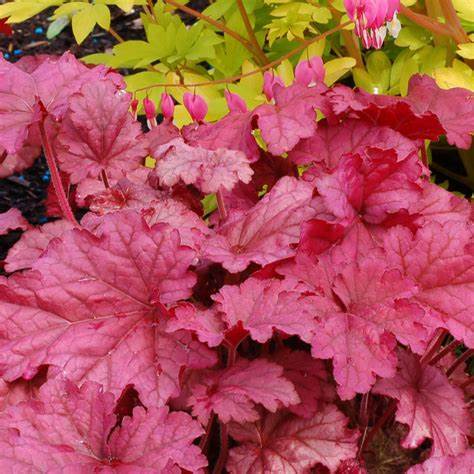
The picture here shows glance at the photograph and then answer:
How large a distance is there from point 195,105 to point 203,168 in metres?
0.44

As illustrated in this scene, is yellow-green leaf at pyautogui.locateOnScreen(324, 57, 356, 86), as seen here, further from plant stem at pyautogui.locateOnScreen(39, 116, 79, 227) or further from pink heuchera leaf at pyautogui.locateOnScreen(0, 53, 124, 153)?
plant stem at pyautogui.locateOnScreen(39, 116, 79, 227)

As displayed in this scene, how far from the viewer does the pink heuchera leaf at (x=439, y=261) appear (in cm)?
131

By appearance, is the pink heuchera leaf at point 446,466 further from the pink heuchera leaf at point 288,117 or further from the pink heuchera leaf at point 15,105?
the pink heuchera leaf at point 15,105

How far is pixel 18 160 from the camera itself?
1799mm

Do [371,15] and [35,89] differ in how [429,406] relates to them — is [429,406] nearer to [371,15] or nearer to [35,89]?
[371,15]

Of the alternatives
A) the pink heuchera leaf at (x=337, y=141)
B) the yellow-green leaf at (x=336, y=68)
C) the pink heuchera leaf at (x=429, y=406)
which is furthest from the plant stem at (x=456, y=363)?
the yellow-green leaf at (x=336, y=68)

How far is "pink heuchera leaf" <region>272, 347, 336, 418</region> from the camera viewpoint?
1333mm

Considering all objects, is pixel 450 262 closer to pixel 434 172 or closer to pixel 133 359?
pixel 133 359

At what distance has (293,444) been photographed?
1326mm

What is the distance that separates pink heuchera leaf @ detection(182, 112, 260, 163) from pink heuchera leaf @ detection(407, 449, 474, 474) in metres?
0.68

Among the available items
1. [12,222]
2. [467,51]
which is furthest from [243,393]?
[467,51]

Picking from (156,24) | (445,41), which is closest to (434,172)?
(445,41)

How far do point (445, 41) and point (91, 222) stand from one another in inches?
47.0

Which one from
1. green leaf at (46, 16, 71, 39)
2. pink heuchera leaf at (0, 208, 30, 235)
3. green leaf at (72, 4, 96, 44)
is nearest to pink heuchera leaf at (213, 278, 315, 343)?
pink heuchera leaf at (0, 208, 30, 235)
